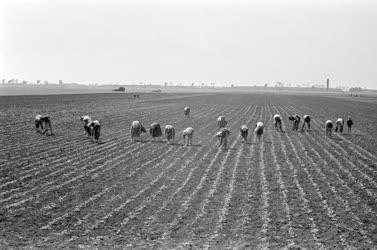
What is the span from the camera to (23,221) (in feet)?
40.4

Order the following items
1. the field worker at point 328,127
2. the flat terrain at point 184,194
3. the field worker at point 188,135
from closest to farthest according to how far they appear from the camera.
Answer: the flat terrain at point 184,194
the field worker at point 188,135
the field worker at point 328,127

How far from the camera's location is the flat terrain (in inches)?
454

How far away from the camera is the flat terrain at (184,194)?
37.9 ft

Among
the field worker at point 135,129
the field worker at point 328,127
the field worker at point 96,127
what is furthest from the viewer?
the field worker at point 328,127

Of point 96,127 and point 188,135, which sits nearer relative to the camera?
point 188,135

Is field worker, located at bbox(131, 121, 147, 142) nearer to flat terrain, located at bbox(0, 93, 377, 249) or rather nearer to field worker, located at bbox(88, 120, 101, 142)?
flat terrain, located at bbox(0, 93, 377, 249)

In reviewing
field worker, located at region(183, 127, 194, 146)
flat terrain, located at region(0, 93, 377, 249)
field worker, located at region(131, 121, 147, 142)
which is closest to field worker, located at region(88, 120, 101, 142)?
flat terrain, located at region(0, 93, 377, 249)

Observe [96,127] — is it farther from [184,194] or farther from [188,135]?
[184,194]

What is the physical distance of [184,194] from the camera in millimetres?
15328

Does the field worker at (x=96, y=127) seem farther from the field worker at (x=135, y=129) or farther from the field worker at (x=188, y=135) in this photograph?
the field worker at (x=188, y=135)

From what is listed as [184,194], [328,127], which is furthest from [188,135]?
[184,194]

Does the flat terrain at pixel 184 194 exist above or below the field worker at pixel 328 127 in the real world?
below

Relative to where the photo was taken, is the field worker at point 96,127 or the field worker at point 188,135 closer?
the field worker at point 188,135

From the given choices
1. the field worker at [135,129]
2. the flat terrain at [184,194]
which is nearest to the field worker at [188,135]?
the flat terrain at [184,194]
